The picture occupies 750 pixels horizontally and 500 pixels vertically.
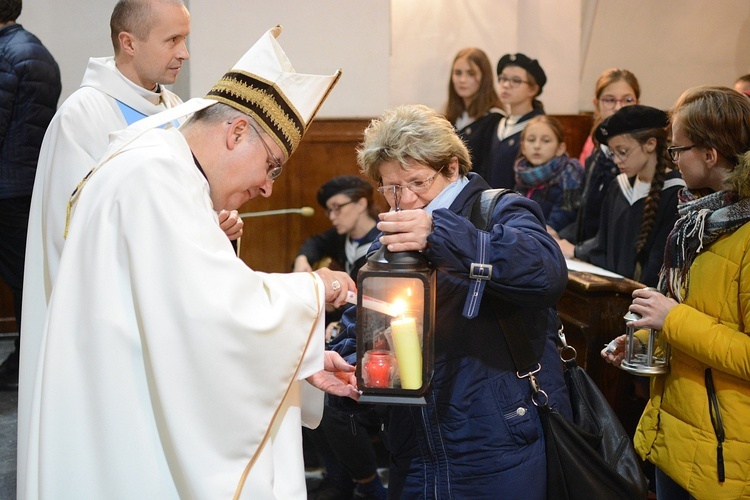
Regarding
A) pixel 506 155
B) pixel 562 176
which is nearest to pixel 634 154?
pixel 562 176

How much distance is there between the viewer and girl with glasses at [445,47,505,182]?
5.96m

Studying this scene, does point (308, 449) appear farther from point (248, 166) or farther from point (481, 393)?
point (248, 166)

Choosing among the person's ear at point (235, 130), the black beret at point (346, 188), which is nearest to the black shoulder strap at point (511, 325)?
the person's ear at point (235, 130)

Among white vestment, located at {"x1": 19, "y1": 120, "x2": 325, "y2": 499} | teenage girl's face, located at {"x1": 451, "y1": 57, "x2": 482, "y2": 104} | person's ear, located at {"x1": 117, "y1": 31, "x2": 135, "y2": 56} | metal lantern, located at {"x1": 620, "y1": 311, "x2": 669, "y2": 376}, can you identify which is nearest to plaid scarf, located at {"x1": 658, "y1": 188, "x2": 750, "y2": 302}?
metal lantern, located at {"x1": 620, "y1": 311, "x2": 669, "y2": 376}

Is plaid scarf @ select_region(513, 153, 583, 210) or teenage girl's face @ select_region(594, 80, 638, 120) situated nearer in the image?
plaid scarf @ select_region(513, 153, 583, 210)

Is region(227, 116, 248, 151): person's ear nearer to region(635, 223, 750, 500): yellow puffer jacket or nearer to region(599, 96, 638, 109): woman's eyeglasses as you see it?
region(635, 223, 750, 500): yellow puffer jacket

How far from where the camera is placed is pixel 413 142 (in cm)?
236

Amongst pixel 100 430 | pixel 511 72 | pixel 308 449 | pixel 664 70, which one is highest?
pixel 664 70

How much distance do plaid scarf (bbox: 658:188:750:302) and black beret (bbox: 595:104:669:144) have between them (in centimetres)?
125

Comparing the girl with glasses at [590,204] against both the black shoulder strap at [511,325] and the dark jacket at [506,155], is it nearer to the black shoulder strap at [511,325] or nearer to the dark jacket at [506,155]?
the dark jacket at [506,155]

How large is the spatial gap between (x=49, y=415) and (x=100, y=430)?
118mm

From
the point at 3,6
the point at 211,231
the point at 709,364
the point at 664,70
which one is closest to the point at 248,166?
the point at 211,231

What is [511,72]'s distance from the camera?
19.3 feet

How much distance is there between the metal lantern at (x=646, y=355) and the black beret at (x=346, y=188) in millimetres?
2042
